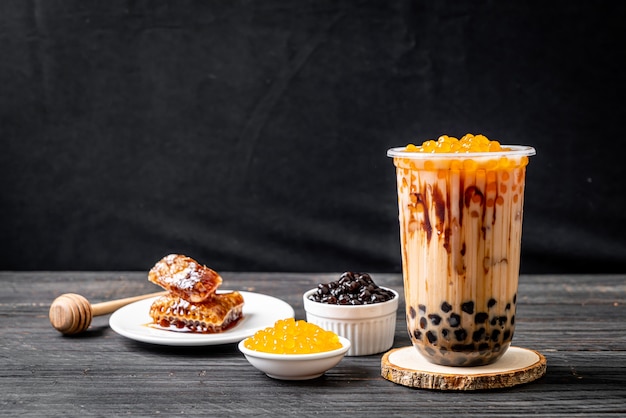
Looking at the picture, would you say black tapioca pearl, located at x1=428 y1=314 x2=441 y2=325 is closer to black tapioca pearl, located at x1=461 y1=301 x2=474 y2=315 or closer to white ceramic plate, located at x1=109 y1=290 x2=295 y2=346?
black tapioca pearl, located at x1=461 y1=301 x2=474 y2=315

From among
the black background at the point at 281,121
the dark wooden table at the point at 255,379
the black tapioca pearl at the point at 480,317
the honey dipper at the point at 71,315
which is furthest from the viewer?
the black background at the point at 281,121

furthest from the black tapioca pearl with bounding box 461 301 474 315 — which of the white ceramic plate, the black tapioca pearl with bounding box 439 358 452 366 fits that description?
the white ceramic plate

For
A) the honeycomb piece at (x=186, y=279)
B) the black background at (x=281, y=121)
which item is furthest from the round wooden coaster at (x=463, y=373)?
the black background at (x=281, y=121)

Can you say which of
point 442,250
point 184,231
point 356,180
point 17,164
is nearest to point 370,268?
point 356,180

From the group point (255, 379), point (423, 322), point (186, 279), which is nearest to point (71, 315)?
point (186, 279)

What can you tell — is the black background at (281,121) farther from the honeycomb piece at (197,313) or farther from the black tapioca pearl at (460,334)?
the black tapioca pearl at (460,334)

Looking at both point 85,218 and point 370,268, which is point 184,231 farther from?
point 370,268
